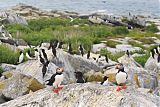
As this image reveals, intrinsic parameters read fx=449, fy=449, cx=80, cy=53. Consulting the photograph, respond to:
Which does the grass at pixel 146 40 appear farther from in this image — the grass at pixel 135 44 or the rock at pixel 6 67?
the rock at pixel 6 67

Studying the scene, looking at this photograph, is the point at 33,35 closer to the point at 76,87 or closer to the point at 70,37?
the point at 70,37

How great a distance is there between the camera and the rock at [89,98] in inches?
414

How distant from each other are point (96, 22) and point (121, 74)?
57.4m

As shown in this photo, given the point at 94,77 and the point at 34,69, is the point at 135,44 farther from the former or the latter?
the point at 34,69

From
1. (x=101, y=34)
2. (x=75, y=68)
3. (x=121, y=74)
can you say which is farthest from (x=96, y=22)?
(x=121, y=74)

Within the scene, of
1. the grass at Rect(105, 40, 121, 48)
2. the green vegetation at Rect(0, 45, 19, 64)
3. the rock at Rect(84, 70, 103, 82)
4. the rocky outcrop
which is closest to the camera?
the rocky outcrop

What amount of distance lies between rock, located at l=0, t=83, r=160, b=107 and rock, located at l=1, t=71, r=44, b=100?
5.76 m

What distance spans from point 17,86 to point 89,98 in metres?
7.08

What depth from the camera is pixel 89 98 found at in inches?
428

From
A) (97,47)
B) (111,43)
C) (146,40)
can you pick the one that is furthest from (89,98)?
(146,40)

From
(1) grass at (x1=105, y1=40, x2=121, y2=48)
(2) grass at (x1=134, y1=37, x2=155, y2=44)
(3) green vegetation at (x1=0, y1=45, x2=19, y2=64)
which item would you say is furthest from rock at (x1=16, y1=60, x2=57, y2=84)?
(2) grass at (x1=134, y1=37, x2=155, y2=44)

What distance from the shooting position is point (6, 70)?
22.8 m

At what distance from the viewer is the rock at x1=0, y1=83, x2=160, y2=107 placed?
10.5 m

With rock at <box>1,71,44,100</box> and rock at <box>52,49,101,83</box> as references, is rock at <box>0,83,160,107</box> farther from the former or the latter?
rock at <box>52,49,101,83</box>
